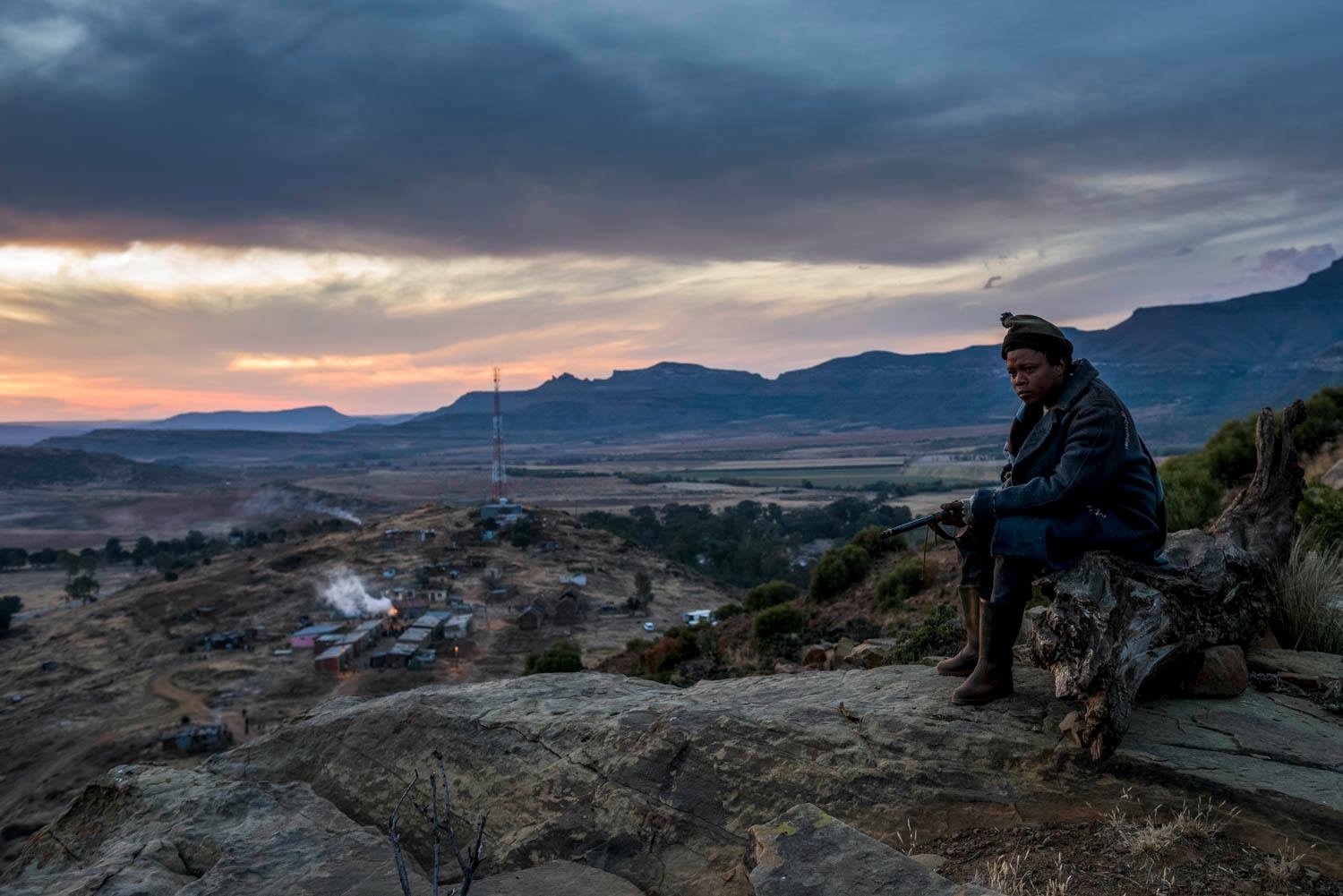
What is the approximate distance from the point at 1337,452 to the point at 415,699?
2040 cm

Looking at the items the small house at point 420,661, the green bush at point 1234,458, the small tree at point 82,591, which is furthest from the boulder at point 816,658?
the small tree at point 82,591

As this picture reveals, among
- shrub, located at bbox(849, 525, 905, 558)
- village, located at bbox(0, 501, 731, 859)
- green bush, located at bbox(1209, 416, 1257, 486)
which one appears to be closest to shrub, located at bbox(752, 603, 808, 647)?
shrub, located at bbox(849, 525, 905, 558)

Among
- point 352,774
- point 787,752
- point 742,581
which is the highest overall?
point 787,752

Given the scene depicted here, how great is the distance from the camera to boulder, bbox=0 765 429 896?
452 cm

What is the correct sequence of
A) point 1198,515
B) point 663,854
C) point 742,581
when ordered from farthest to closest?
1. point 742,581
2. point 1198,515
3. point 663,854

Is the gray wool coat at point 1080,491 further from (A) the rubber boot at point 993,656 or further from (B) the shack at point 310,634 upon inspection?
(B) the shack at point 310,634

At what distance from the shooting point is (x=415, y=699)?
7098 mm

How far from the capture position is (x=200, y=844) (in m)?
5.33

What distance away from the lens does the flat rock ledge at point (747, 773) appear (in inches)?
179

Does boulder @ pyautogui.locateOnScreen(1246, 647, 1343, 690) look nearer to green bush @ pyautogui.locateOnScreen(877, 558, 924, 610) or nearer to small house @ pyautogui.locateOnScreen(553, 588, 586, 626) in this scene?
green bush @ pyautogui.locateOnScreen(877, 558, 924, 610)

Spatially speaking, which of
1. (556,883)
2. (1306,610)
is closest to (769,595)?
(1306,610)

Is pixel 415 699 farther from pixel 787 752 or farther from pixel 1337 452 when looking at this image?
pixel 1337 452

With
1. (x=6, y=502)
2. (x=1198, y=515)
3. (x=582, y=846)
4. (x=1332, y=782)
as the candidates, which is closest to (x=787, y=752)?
(x=582, y=846)

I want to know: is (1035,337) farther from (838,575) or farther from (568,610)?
(568,610)
